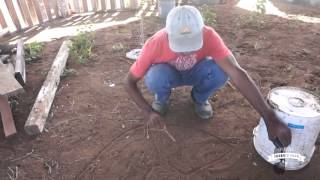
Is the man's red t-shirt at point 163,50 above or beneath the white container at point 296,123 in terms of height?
above

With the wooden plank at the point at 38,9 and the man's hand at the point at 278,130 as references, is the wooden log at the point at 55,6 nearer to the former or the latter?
the wooden plank at the point at 38,9

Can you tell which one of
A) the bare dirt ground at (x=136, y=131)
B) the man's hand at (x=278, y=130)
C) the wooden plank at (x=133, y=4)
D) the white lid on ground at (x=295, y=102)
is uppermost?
the white lid on ground at (x=295, y=102)

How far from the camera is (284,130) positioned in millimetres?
2174

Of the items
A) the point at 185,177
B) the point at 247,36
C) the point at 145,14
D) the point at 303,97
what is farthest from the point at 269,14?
the point at 185,177

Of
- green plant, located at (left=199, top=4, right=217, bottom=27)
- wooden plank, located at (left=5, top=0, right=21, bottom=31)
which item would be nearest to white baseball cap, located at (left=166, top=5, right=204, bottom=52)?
green plant, located at (left=199, top=4, right=217, bottom=27)

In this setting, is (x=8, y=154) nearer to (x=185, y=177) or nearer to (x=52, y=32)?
(x=185, y=177)

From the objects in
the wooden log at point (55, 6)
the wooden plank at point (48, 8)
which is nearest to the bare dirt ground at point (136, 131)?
the wooden plank at point (48, 8)

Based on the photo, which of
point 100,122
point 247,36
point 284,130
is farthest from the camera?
point 247,36

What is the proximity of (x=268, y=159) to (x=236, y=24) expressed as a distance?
139 inches

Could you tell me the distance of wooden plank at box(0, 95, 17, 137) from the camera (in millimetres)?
3178

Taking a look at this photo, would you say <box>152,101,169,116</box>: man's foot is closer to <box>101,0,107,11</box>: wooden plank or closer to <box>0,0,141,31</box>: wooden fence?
<box>0,0,141,31</box>: wooden fence

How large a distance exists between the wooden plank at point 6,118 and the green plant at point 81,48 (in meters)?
1.43

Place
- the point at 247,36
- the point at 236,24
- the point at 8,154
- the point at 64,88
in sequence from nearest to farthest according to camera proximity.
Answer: the point at 8,154 < the point at 64,88 < the point at 247,36 < the point at 236,24

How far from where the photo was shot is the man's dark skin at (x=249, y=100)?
Result: 2.19 meters
